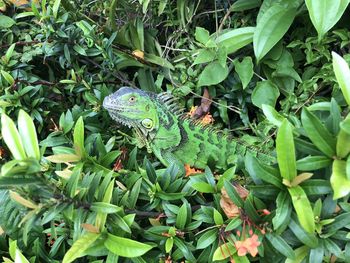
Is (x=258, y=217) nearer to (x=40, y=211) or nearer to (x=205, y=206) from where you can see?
(x=205, y=206)

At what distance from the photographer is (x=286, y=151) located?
1.08 metres

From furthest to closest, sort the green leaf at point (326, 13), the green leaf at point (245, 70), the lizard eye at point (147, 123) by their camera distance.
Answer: the green leaf at point (245, 70)
the lizard eye at point (147, 123)
the green leaf at point (326, 13)

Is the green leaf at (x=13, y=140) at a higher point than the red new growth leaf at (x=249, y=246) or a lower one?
higher

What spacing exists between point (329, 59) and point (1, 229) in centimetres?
158

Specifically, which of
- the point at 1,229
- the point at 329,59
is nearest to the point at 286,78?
the point at 329,59

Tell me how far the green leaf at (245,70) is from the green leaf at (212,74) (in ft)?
0.22

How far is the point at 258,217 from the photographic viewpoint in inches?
47.6

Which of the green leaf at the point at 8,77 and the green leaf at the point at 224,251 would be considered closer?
the green leaf at the point at 224,251

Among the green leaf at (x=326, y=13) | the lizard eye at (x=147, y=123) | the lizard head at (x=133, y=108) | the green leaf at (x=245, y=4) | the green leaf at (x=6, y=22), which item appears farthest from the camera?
the green leaf at (x=6, y=22)

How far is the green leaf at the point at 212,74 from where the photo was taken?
217 centimetres

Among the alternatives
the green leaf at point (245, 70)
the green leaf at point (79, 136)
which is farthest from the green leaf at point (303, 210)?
the green leaf at point (245, 70)

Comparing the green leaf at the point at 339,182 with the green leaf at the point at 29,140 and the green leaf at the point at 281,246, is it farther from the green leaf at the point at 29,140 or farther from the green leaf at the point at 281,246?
the green leaf at the point at 29,140

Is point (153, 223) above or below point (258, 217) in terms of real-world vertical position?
below

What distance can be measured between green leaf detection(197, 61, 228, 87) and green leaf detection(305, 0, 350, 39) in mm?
533
